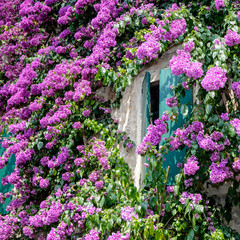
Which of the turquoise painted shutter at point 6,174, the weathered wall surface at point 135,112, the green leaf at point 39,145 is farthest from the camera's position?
the turquoise painted shutter at point 6,174

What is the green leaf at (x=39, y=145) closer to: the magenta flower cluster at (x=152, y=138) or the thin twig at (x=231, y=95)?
the magenta flower cluster at (x=152, y=138)

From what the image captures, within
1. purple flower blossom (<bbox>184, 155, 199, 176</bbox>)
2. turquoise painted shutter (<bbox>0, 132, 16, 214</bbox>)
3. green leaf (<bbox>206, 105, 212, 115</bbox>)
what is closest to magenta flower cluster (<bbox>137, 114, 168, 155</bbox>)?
purple flower blossom (<bbox>184, 155, 199, 176</bbox>)

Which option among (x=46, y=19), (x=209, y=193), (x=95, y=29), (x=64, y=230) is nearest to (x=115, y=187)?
(x=64, y=230)

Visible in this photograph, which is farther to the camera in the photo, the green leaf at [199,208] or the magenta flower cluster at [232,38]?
the magenta flower cluster at [232,38]

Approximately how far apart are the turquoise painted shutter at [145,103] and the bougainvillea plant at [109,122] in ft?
0.63

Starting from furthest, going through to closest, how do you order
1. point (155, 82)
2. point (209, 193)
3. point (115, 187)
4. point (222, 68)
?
point (155, 82) < point (115, 187) < point (209, 193) < point (222, 68)

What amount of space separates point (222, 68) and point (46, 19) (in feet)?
12.6

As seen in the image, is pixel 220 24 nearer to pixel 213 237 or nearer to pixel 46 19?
pixel 213 237

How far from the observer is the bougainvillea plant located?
343cm

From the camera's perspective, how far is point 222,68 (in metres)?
3.39

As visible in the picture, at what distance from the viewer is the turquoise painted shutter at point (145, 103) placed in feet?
14.7

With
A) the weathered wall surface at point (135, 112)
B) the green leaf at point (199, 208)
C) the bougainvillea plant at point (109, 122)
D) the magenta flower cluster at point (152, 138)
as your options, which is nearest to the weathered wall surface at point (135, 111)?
the weathered wall surface at point (135, 112)

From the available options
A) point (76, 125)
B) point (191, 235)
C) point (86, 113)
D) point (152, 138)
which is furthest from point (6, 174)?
point (191, 235)

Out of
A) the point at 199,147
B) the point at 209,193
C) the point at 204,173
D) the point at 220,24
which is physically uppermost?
the point at 220,24
